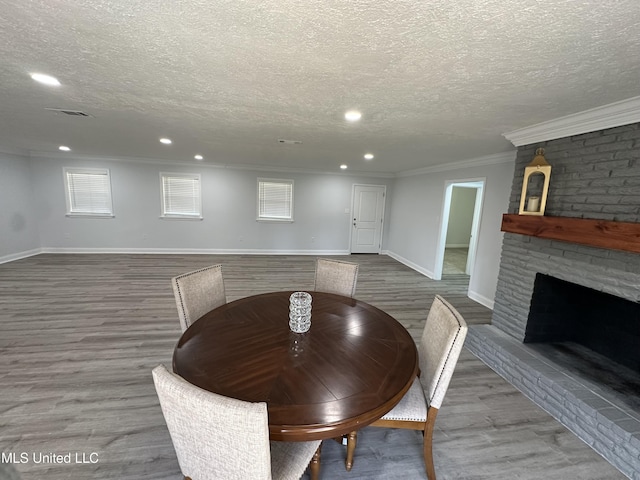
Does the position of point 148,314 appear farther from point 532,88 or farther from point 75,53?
point 532,88

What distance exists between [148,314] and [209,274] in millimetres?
1905

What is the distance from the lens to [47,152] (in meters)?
5.76

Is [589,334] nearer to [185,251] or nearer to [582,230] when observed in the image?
[582,230]

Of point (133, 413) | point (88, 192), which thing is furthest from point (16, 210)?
point (133, 413)

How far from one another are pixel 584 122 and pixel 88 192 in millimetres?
8375

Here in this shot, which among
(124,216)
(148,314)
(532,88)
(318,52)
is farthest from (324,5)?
(124,216)

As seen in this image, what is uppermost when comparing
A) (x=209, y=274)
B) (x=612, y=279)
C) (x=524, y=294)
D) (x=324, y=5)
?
(x=324, y=5)

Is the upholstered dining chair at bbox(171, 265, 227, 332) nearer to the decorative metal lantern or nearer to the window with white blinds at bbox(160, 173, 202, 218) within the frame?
the decorative metal lantern

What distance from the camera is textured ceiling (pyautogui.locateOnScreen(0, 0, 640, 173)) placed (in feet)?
3.60

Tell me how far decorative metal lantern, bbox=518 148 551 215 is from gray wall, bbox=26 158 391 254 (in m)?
4.74

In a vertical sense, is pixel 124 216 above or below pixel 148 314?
above

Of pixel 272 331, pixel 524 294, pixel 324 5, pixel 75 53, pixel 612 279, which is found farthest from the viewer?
pixel 524 294

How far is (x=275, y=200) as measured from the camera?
6.99 meters

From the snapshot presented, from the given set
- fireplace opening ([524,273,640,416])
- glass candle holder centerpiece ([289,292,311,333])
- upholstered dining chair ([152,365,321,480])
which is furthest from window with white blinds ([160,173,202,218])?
fireplace opening ([524,273,640,416])
